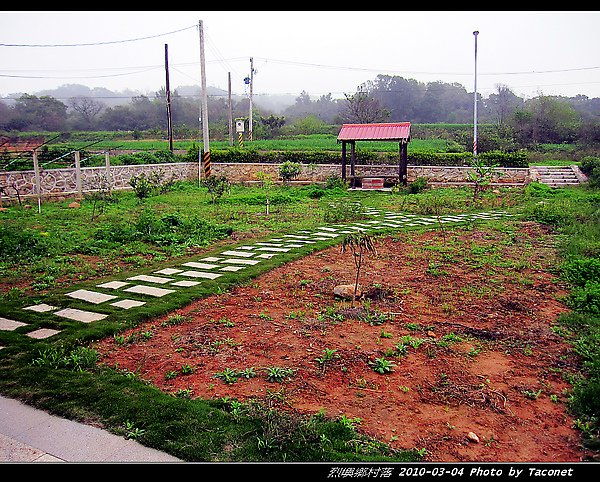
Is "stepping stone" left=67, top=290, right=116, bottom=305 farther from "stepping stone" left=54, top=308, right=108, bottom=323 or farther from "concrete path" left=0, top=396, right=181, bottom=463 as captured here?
"concrete path" left=0, top=396, right=181, bottom=463

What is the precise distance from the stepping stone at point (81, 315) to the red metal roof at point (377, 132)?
13298mm

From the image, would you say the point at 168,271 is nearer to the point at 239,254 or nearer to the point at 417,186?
the point at 239,254

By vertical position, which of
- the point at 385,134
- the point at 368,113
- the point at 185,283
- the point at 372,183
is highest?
the point at 368,113

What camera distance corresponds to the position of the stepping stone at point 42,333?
4.24 meters

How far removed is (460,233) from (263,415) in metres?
6.92

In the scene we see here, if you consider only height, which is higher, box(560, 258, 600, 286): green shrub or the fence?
the fence

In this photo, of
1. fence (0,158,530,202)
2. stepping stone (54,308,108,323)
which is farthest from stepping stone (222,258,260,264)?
fence (0,158,530,202)

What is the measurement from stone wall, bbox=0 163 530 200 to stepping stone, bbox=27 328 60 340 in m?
10.5

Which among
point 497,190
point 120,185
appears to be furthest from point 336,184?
point 120,185

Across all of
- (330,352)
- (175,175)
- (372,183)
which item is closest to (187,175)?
(175,175)

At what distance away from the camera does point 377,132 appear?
1677 cm

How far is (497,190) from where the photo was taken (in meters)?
15.9

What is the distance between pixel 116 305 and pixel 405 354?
299cm

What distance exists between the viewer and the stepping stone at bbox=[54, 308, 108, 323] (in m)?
4.66
